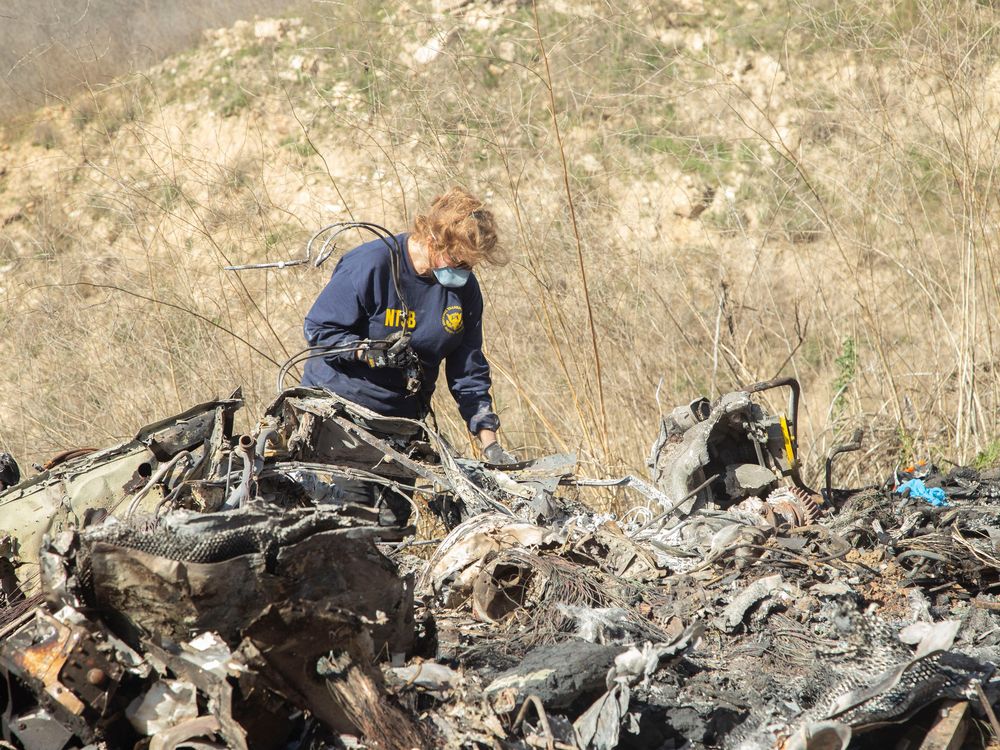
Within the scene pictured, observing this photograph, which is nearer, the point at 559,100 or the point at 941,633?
the point at 941,633

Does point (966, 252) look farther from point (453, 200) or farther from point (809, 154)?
point (453, 200)

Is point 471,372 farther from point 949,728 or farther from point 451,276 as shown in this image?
point 949,728

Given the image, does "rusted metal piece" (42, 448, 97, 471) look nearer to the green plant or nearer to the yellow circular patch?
the yellow circular patch

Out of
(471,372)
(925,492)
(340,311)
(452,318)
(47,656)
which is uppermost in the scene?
(47,656)

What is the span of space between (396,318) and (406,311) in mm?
53

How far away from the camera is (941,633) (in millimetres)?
2074

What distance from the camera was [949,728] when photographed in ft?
6.27

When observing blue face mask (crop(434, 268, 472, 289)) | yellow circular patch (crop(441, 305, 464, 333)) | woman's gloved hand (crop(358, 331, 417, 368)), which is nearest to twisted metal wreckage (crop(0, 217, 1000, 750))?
woman's gloved hand (crop(358, 331, 417, 368))

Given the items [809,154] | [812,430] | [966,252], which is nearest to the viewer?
[966,252]

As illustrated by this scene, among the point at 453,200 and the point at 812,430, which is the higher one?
the point at 453,200

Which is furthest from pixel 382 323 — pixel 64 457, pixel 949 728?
pixel 949 728

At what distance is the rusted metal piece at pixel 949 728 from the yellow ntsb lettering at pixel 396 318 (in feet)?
7.73

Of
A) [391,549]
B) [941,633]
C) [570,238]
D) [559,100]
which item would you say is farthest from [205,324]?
[941,633]

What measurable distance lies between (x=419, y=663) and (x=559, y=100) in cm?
533
